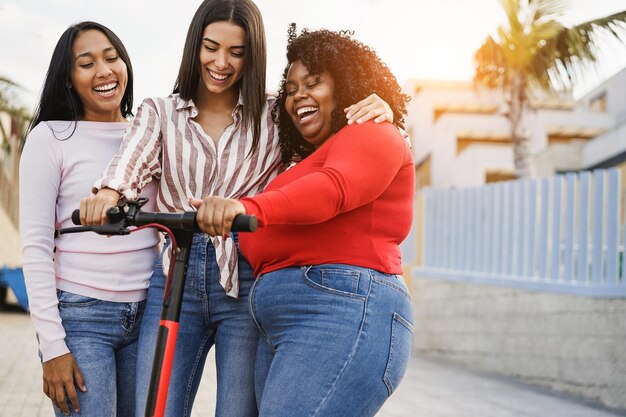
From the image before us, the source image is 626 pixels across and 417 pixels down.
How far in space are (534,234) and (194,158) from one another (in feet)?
21.9

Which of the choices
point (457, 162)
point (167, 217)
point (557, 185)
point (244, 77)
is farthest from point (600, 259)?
point (457, 162)

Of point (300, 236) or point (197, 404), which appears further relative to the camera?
point (197, 404)

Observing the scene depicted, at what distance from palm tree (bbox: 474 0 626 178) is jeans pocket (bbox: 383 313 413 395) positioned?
11.3 metres

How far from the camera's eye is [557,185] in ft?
26.7

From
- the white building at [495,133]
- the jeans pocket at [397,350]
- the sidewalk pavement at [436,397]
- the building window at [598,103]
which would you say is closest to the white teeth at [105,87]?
the jeans pocket at [397,350]

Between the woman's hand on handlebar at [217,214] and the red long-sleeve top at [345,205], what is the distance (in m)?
0.11

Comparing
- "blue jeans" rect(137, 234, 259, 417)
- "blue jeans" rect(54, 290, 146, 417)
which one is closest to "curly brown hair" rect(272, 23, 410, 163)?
"blue jeans" rect(137, 234, 259, 417)

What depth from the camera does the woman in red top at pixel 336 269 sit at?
6.59ft

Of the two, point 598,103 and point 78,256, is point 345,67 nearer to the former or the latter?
point 78,256

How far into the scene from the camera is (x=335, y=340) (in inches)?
80.3

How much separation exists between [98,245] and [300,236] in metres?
0.72

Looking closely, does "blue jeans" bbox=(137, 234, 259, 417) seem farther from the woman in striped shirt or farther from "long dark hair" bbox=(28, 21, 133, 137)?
"long dark hair" bbox=(28, 21, 133, 137)

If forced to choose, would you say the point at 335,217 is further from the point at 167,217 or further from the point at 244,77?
the point at 244,77

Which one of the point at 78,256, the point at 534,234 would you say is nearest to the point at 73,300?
the point at 78,256
